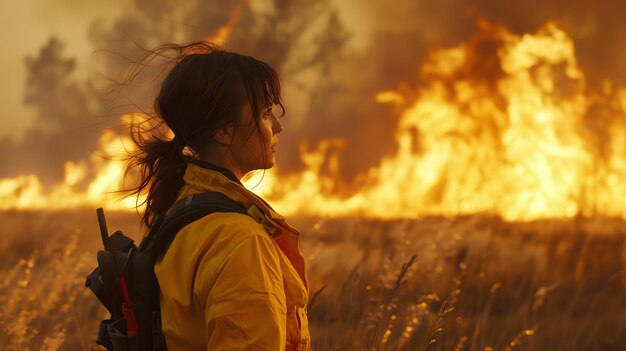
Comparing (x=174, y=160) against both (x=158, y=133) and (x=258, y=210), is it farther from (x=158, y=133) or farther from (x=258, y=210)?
(x=258, y=210)

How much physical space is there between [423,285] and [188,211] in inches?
190

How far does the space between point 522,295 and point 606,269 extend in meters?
1.10

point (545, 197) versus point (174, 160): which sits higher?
point (545, 197)

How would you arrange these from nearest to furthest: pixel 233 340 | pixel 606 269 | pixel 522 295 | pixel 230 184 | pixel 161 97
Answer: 1. pixel 233 340
2. pixel 230 184
3. pixel 161 97
4. pixel 522 295
5. pixel 606 269

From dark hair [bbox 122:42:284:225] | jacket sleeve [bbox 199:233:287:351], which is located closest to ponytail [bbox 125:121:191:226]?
dark hair [bbox 122:42:284:225]

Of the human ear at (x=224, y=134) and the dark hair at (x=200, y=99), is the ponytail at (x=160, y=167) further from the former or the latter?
the human ear at (x=224, y=134)

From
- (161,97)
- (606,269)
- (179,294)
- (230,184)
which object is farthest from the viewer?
(606,269)

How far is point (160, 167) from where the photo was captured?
251 cm

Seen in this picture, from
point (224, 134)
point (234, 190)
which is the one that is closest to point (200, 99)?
point (224, 134)

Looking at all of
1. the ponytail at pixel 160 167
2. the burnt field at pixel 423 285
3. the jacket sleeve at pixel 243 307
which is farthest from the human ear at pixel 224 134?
the burnt field at pixel 423 285

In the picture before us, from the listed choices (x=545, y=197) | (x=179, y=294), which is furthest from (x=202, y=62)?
(x=545, y=197)

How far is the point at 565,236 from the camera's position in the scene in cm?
1066

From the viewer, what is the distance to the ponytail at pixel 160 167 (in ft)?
8.11

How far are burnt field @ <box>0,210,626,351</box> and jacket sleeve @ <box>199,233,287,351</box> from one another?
61.2 inches
